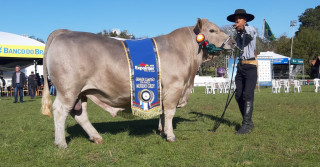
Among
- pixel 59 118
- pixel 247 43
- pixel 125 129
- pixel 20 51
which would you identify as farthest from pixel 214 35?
pixel 20 51

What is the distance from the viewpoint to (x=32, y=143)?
495 centimetres

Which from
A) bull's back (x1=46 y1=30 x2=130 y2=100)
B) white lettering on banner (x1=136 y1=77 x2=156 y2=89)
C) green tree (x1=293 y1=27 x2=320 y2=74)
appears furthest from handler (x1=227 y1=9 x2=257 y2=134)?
green tree (x1=293 y1=27 x2=320 y2=74)

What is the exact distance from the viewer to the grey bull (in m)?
4.31

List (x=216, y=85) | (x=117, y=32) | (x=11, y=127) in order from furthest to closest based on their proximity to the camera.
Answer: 1. (x=117, y=32)
2. (x=216, y=85)
3. (x=11, y=127)

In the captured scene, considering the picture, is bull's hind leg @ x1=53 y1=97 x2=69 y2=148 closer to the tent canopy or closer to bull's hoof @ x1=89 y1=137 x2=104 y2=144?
bull's hoof @ x1=89 y1=137 x2=104 y2=144

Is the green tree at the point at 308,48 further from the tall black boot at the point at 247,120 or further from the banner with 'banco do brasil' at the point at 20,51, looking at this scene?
the tall black boot at the point at 247,120

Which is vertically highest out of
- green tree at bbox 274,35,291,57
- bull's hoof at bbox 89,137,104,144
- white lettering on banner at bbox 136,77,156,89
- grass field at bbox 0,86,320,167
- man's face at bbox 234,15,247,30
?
green tree at bbox 274,35,291,57

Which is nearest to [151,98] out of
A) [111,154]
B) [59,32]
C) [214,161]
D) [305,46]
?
[111,154]

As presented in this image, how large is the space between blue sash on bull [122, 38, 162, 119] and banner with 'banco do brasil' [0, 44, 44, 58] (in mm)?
18625

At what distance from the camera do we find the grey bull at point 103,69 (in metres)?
4.31

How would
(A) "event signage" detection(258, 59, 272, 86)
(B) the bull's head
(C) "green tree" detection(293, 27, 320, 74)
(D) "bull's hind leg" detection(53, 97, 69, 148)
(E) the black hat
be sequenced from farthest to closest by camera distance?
(C) "green tree" detection(293, 27, 320, 74) < (A) "event signage" detection(258, 59, 272, 86) < (E) the black hat < (B) the bull's head < (D) "bull's hind leg" detection(53, 97, 69, 148)

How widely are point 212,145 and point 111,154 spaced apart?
5.58ft

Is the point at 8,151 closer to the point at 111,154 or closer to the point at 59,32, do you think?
the point at 111,154

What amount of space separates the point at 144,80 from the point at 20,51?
1909 centimetres
